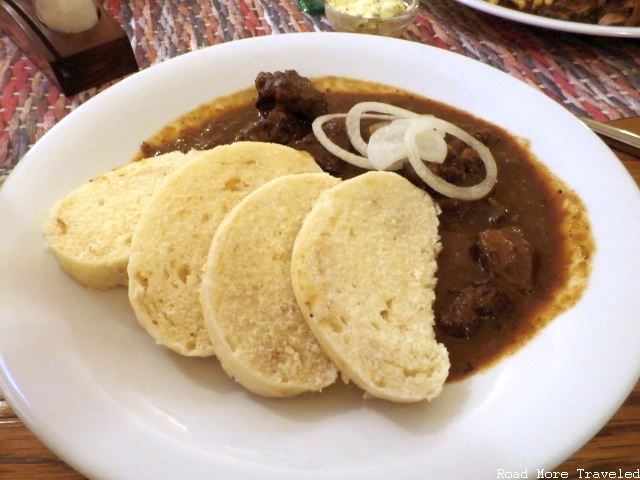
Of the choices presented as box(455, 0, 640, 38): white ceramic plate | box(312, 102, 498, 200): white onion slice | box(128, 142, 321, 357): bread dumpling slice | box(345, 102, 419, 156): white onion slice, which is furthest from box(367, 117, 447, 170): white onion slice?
box(455, 0, 640, 38): white ceramic plate

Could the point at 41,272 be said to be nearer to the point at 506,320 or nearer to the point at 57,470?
the point at 57,470

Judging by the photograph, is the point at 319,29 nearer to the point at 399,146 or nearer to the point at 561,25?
the point at 561,25

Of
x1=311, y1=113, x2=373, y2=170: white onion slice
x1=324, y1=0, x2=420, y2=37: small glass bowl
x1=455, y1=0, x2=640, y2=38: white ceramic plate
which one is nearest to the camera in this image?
x1=311, y1=113, x2=373, y2=170: white onion slice

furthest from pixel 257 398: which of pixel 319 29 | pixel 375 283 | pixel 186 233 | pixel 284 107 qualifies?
pixel 319 29

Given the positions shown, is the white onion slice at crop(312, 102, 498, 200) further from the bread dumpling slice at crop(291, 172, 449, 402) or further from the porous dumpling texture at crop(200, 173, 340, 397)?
the porous dumpling texture at crop(200, 173, 340, 397)

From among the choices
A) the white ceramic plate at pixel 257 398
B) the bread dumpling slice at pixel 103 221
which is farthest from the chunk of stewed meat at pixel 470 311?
the bread dumpling slice at pixel 103 221

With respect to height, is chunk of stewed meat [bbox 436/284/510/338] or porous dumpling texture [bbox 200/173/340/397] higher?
porous dumpling texture [bbox 200/173/340/397]

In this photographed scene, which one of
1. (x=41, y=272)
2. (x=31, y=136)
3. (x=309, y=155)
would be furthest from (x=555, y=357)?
(x=31, y=136)

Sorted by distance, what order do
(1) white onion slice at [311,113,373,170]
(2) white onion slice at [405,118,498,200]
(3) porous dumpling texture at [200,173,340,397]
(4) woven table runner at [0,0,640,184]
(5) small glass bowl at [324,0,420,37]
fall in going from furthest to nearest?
(5) small glass bowl at [324,0,420,37]
(4) woven table runner at [0,0,640,184]
(1) white onion slice at [311,113,373,170]
(2) white onion slice at [405,118,498,200]
(3) porous dumpling texture at [200,173,340,397]

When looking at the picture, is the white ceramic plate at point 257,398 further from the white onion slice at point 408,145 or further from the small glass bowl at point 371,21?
the small glass bowl at point 371,21
